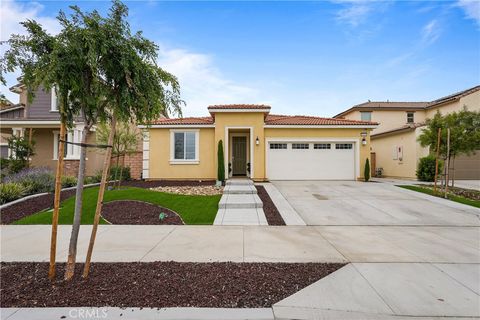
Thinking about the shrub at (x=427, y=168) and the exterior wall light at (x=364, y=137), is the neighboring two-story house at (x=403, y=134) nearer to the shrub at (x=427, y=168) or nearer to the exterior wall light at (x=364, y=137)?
the shrub at (x=427, y=168)

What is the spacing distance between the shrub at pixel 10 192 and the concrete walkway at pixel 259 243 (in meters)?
2.94

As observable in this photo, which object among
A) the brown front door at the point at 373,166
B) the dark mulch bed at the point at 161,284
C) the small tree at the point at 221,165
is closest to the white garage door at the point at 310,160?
the small tree at the point at 221,165

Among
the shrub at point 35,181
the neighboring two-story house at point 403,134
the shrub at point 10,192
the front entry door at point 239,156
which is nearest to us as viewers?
the shrub at point 10,192

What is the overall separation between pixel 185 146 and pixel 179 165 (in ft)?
3.94

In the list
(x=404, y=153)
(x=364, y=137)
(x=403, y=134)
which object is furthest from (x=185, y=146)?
(x=403, y=134)

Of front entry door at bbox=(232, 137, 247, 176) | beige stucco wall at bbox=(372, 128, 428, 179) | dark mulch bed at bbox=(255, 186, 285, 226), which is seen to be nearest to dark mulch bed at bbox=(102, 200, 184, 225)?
dark mulch bed at bbox=(255, 186, 285, 226)

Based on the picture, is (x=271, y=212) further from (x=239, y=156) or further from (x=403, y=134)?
(x=403, y=134)

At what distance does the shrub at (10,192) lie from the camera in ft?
26.7

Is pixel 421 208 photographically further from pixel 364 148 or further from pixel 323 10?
pixel 323 10

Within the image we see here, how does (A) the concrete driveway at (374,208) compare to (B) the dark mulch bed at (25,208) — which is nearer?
(A) the concrete driveway at (374,208)

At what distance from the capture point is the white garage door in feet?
46.8

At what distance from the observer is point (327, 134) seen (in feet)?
47.1

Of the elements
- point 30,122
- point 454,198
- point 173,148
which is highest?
point 30,122

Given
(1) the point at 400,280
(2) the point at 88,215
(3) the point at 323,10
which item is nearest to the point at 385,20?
(3) the point at 323,10
